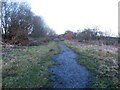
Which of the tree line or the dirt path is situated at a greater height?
the tree line

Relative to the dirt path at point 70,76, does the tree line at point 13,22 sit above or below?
above

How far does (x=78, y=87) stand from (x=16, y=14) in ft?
121

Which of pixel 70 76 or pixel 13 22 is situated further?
pixel 13 22

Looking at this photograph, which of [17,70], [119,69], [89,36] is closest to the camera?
[17,70]

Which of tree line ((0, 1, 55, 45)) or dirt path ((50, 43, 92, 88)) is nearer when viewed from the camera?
dirt path ((50, 43, 92, 88))

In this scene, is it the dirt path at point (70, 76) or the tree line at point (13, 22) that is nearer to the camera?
the dirt path at point (70, 76)

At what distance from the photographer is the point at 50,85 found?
12219 mm

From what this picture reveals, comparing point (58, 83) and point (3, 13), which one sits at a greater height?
point (3, 13)

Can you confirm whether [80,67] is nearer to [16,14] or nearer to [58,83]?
[58,83]

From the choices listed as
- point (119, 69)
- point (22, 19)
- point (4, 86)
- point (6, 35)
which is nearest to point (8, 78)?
point (4, 86)

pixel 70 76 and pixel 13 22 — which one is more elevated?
pixel 13 22

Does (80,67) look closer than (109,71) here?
No

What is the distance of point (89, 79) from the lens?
13633 mm

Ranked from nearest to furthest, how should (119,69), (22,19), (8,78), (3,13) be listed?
(8,78), (119,69), (3,13), (22,19)
